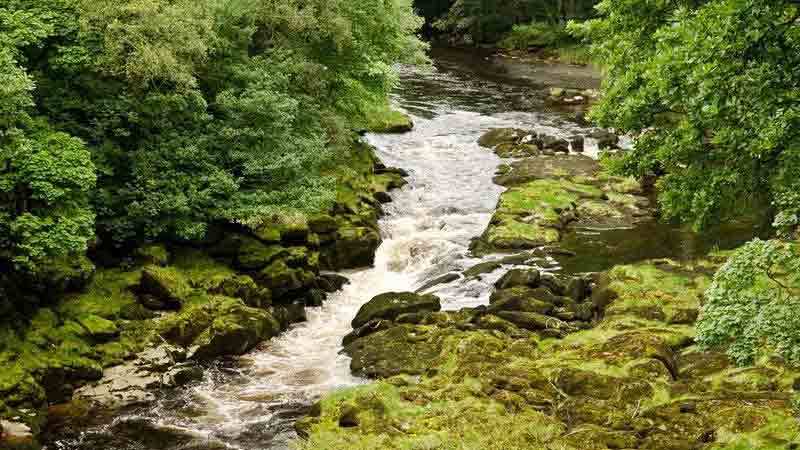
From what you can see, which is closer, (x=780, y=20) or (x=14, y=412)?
(x=780, y=20)

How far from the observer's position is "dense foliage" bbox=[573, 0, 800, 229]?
10.6 metres

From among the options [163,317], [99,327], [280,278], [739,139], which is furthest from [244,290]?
[739,139]

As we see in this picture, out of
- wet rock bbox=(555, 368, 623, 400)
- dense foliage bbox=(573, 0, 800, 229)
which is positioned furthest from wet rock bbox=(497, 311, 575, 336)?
dense foliage bbox=(573, 0, 800, 229)

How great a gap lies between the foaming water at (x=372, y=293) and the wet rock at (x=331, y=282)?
24 centimetres

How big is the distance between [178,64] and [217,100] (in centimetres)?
255

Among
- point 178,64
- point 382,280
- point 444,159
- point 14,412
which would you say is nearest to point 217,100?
point 178,64

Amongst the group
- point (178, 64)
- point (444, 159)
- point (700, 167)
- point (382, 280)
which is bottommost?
point (382, 280)

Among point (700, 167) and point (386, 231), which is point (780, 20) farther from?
point (386, 231)

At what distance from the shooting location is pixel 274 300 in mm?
24203

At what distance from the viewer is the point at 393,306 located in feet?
74.4

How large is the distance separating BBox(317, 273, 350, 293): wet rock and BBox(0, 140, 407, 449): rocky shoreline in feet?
0.11

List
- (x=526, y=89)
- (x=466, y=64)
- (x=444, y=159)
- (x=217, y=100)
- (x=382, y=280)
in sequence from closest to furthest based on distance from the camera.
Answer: (x=217, y=100), (x=382, y=280), (x=444, y=159), (x=526, y=89), (x=466, y=64)

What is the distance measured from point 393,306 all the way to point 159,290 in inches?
262

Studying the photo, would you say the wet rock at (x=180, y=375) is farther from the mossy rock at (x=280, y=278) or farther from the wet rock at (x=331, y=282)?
the wet rock at (x=331, y=282)
